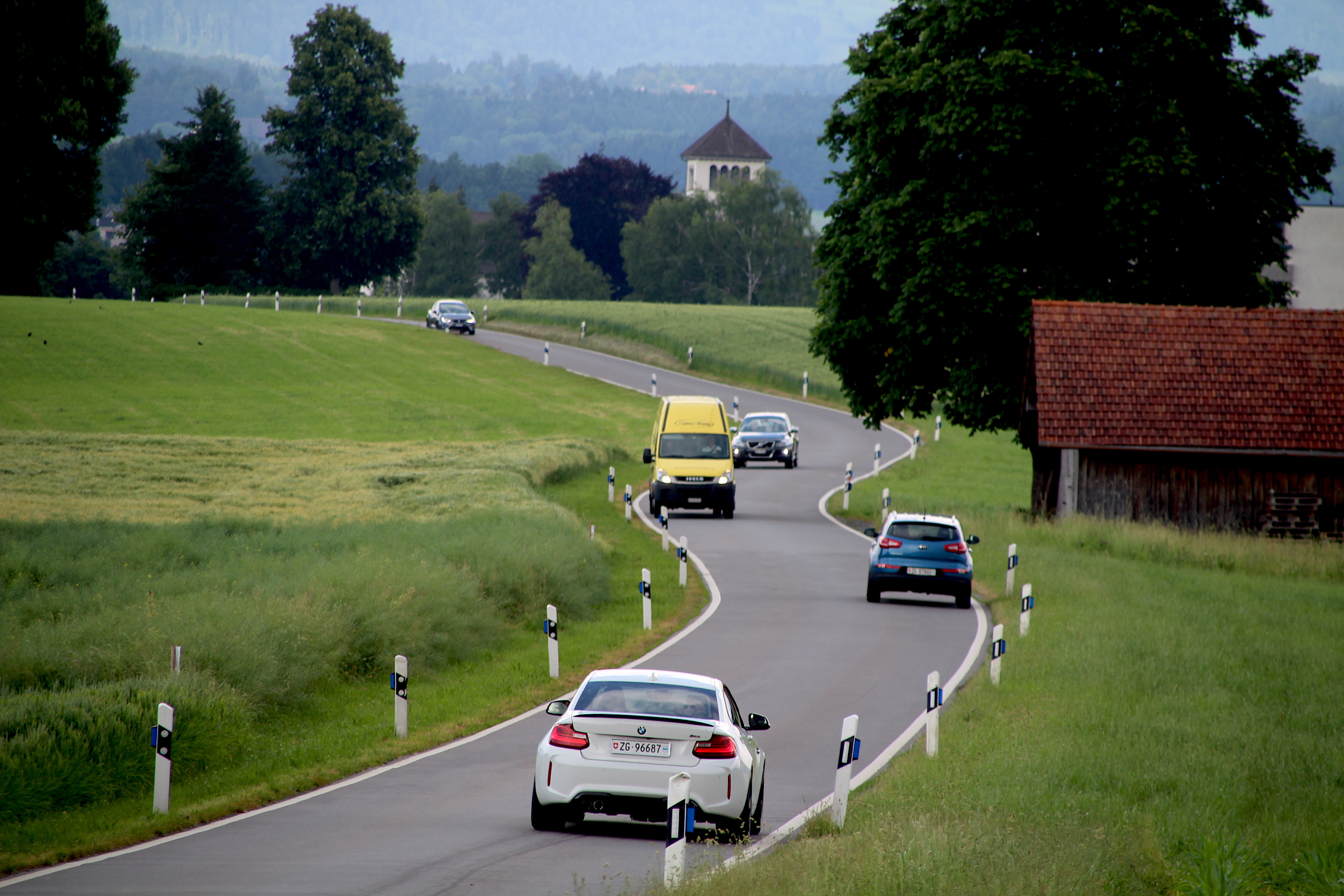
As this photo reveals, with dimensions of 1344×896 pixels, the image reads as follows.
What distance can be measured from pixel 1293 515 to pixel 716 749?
27.4 metres

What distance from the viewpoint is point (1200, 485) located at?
33.9 m

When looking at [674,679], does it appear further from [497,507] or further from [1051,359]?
[1051,359]

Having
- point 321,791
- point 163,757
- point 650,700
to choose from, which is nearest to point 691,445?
point 321,791

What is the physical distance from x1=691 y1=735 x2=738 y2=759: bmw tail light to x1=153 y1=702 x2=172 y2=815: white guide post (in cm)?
445

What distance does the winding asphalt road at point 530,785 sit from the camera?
363 inches

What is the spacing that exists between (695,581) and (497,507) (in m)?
4.57

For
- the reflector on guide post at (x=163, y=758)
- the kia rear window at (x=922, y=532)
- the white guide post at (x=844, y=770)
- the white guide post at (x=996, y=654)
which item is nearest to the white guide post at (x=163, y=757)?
the reflector on guide post at (x=163, y=758)

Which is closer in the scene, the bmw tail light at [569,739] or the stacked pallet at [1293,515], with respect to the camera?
the bmw tail light at [569,739]

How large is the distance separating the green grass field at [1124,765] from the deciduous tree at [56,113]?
41.4 meters

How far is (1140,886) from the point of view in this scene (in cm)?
878

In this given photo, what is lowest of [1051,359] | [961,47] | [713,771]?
[713,771]

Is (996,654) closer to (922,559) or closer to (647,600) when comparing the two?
(647,600)

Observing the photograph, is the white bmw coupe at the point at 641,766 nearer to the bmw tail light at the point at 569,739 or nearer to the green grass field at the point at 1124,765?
the bmw tail light at the point at 569,739

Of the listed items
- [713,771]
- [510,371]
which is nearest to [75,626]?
[713,771]
